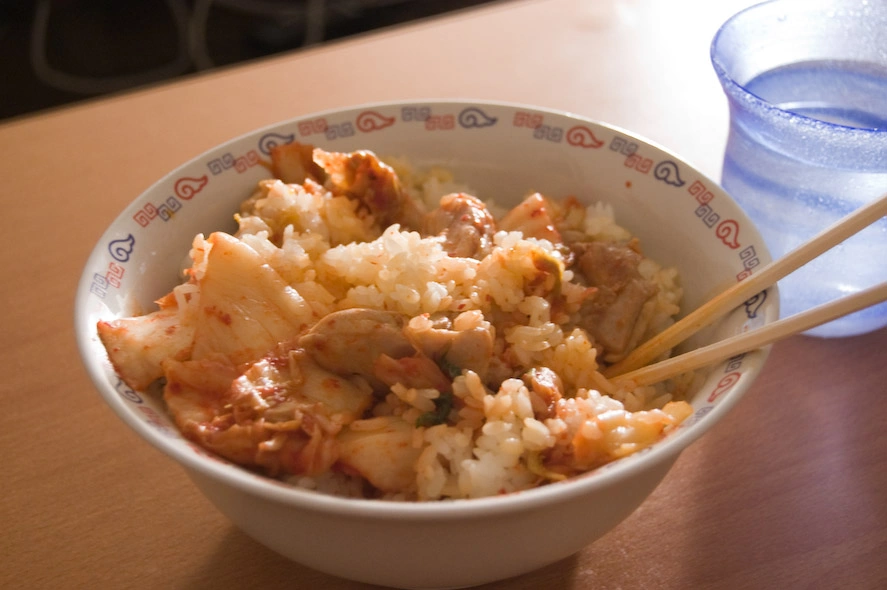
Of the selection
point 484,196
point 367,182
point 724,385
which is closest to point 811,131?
point 724,385

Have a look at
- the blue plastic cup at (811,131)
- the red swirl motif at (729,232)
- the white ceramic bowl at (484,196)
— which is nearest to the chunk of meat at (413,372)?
the white ceramic bowl at (484,196)

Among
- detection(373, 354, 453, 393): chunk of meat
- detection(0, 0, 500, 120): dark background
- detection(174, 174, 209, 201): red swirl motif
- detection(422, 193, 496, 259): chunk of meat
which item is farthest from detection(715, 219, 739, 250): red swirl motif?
detection(0, 0, 500, 120): dark background

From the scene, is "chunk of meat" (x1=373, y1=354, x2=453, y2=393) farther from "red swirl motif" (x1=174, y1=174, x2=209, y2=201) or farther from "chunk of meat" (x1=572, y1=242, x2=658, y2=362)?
"red swirl motif" (x1=174, y1=174, x2=209, y2=201)

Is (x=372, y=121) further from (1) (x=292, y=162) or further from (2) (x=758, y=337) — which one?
(2) (x=758, y=337)

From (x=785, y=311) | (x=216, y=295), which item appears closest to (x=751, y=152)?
(x=785, y=311)

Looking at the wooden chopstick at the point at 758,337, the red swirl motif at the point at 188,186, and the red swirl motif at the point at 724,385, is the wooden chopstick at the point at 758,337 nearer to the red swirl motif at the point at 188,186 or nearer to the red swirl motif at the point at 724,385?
the red swirl motif at the point at 724,385

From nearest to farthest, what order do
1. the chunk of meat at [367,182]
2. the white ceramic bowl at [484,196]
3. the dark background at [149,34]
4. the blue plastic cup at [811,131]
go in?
the white ceramic bowl at [484,196]
the blue plastic cup at [811,131]
the chunk of meat at [367,182]
the dark background at [149,34]

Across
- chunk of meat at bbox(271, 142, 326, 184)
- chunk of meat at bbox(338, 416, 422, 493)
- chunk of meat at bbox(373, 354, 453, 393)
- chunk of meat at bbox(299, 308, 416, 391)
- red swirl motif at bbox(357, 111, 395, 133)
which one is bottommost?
chunk of meat at bbox(338, 416, 422, 493)

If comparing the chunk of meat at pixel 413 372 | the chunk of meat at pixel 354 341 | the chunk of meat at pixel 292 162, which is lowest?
the chunk of meat at pixel 413 372
